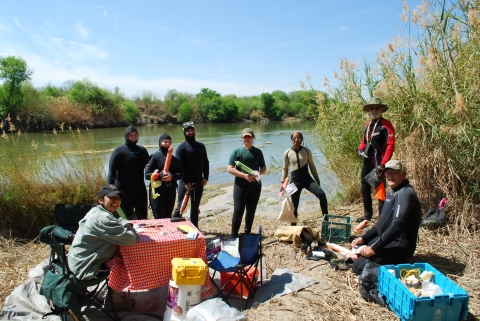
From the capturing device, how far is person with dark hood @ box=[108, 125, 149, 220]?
428 cm

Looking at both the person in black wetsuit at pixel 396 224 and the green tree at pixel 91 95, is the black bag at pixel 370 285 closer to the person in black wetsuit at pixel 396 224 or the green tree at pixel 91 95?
the person in black wetsuit at pixel 396 224

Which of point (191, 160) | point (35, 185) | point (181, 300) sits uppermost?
point (191, 160)

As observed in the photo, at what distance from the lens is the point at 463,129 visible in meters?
3.90

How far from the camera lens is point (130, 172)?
4328 millimetres

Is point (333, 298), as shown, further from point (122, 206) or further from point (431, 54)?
point (431, 54)

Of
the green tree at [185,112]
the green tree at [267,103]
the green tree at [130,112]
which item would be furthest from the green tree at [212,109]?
the green tree at [130,112]

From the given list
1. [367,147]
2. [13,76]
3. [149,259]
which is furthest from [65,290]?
[13,76]

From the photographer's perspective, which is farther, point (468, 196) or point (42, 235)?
point (468, 196)

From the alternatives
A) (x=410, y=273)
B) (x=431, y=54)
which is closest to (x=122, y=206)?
(x=410, y=273)

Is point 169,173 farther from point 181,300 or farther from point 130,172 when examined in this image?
point 181,300

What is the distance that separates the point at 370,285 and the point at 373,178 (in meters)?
1.70

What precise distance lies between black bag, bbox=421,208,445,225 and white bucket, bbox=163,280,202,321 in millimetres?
3053

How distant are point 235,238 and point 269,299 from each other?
4.99 ft

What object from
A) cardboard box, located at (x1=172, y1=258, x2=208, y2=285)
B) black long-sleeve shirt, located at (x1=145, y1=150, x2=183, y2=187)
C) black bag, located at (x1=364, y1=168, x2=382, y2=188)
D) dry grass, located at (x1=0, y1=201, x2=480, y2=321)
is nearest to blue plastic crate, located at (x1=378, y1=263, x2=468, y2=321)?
dry grass, located at (x1=0, y1=201, x2=480, y2=321)
